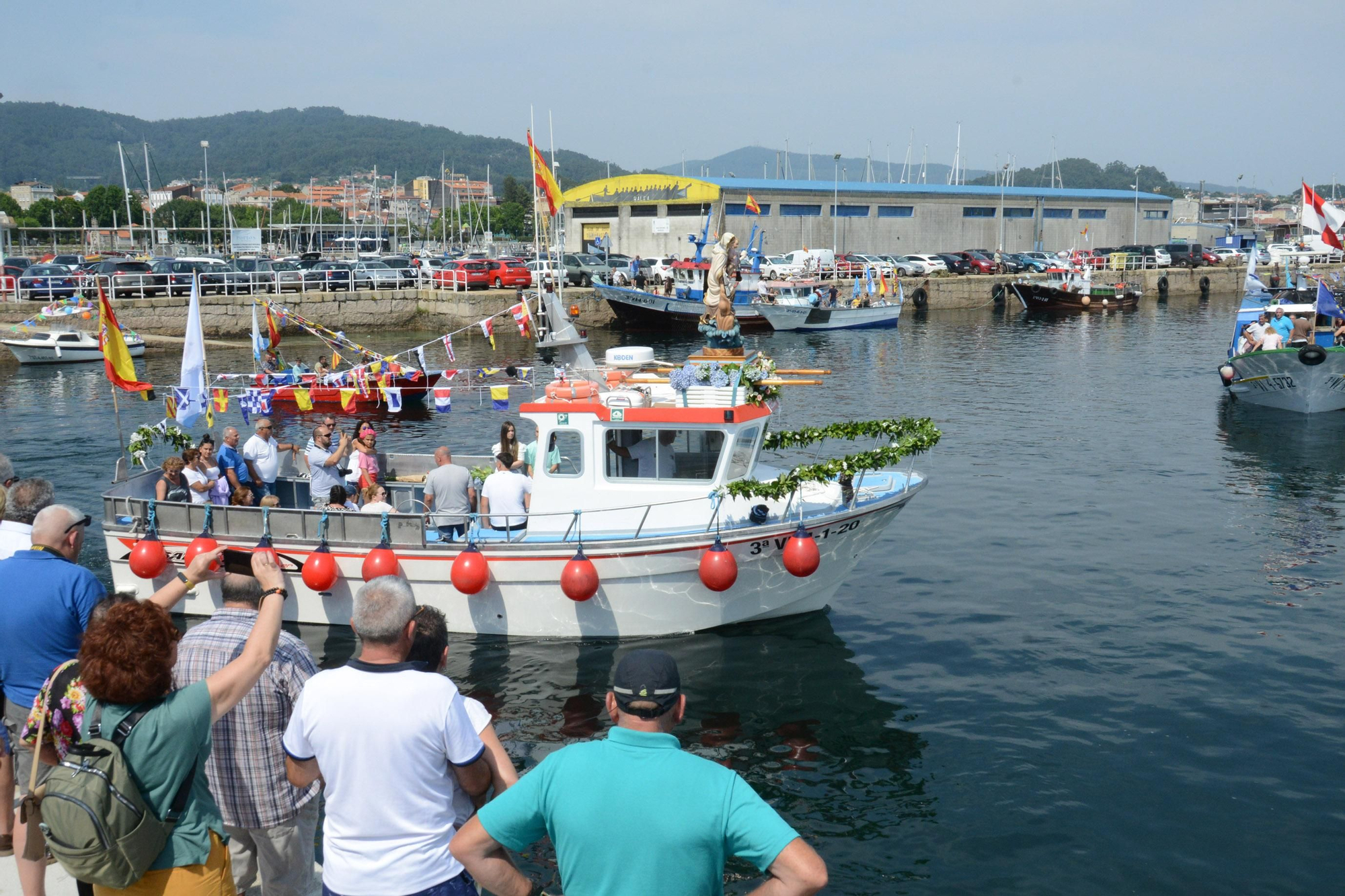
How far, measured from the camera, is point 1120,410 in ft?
101

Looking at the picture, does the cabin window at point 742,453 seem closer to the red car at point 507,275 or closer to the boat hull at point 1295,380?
the boat hull at point 1295,380

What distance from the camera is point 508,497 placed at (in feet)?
42.3

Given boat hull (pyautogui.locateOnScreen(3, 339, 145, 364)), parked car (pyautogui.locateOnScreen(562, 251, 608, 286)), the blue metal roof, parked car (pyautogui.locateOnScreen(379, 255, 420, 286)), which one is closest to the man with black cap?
boat hull (pyautogui.locateOnScreen(3, 339, 145, 364))

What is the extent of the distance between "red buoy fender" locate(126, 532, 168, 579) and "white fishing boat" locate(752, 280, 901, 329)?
41341 mm

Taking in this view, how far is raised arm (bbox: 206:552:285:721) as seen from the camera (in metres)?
4.27

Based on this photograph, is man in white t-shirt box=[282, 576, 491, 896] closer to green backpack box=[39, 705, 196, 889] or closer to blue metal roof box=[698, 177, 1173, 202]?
green backpack box=[39, 705, 196, 889]

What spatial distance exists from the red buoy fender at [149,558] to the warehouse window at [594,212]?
65.2m

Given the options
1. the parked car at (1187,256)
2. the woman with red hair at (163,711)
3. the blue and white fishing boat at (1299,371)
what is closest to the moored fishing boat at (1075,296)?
the parked car at (1187,256)

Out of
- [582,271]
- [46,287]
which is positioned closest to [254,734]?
[46,287]

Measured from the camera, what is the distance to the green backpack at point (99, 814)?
13.1ft

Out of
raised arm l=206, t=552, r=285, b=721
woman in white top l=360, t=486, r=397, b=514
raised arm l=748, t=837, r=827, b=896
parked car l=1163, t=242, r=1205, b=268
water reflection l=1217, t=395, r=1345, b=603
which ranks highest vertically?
parked car l=1163, t=242, r=1205, b=268

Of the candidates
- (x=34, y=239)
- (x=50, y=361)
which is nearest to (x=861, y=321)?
(x=50, y=361)

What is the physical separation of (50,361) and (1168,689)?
1554 inches

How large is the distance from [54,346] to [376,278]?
1541 centimetres
